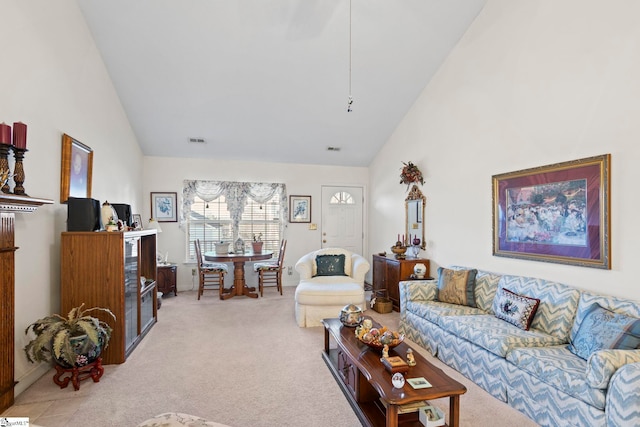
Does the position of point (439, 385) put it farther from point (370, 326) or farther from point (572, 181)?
point (572, 181)

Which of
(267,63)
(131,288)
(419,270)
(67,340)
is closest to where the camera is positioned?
(67,340)

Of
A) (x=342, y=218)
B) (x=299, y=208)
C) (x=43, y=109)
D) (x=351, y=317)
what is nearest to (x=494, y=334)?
(x=351, y=317)

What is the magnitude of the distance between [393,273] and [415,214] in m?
1.02

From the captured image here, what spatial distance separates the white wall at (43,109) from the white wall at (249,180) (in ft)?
7.29

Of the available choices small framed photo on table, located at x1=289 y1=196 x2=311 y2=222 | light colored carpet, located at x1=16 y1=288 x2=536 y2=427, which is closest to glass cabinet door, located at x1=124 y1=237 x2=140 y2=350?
light colored carpet, located at x1=16 y1=288 x2=536 y2=427

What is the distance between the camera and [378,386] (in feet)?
6.41

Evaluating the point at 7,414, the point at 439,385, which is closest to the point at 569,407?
the point at 439,385

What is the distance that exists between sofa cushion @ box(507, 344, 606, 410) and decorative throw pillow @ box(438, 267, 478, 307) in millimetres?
1077

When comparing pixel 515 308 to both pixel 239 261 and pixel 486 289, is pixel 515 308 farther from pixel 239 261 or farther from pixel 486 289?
pixel 239 261

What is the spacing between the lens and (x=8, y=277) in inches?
90.2

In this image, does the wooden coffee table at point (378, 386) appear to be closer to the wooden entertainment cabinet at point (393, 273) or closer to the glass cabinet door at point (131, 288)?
the wooden entertainment cabinet at point (393, 273)

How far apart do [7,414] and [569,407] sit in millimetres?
3681

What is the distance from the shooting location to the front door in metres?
6.91

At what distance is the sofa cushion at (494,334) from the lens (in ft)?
8.34
